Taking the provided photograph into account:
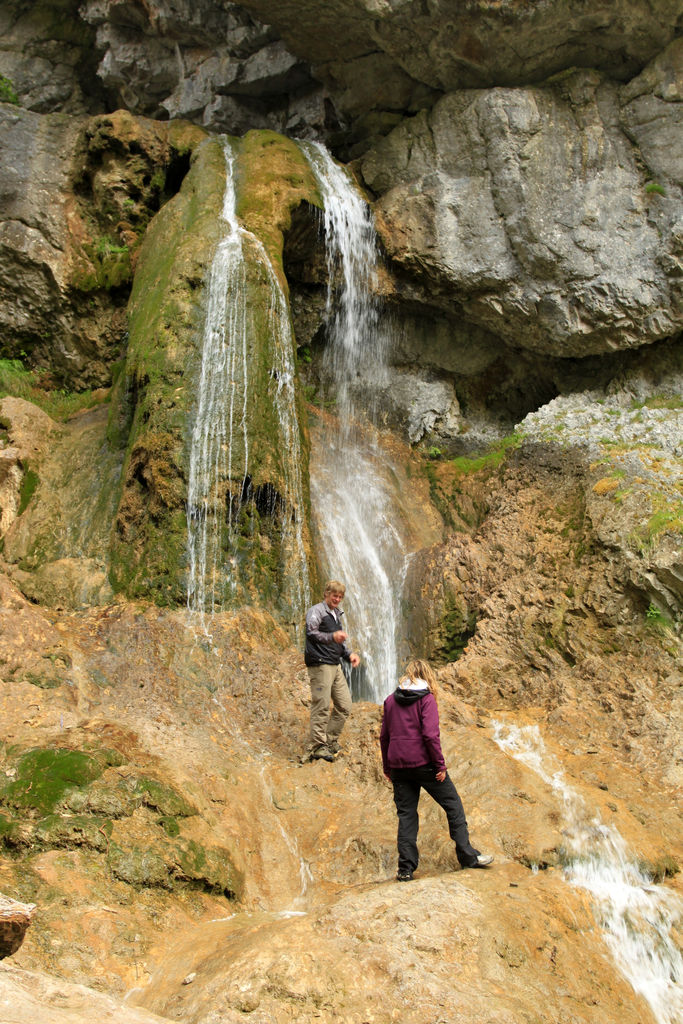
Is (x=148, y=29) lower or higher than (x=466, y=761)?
higher

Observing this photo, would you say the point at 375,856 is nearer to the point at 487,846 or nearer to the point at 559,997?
the point at 487,846

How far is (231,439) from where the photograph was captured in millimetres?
9430

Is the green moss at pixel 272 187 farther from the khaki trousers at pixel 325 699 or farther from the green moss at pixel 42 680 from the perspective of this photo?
the green moss at pixel 42 680

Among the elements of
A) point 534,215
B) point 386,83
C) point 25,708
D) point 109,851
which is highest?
point 386,83

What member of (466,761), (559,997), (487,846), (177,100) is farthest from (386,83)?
(559,997)

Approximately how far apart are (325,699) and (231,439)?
385 cm

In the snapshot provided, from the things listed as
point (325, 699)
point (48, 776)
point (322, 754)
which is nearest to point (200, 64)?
point (325, 699)

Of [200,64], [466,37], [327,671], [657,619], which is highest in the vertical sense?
[200,64]

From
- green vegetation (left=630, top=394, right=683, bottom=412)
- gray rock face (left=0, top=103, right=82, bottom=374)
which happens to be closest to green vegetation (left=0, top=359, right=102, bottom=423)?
gray rock face (left=0, top=103, right=82, bottom=374)

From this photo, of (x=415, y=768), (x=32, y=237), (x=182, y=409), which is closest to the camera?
(x=415, y=768)

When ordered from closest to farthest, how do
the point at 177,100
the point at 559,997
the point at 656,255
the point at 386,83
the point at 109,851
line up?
1. the point at 559,997
2. the point at 109,851
3. the point at 656,255
4. the point at 386,83
5. the point at 177,100

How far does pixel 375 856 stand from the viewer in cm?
570

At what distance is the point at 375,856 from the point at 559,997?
1.90m

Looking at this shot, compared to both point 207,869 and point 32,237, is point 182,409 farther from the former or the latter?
point 207,869
